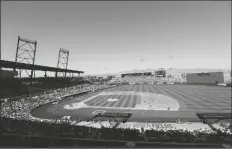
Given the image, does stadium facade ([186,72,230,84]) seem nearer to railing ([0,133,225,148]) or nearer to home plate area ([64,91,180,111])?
home plate area ([64,91,180,111])

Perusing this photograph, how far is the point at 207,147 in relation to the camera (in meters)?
7.91

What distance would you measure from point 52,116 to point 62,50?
124 ft

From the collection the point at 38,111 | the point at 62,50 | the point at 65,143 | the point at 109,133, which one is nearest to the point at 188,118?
the point at 109,133

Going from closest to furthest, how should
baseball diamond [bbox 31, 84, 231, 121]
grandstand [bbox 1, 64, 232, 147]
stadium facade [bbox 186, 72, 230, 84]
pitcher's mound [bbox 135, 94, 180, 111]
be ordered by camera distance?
1. grandstand [bbox 1, 64, 232, 147]
2. baseball diamond [bbox 31, 84, 231, 121]
3. pitcher's mound [bbox 135, 94, 180, 111]
4. stadium facade [bbox 186, 72, 230, 84]

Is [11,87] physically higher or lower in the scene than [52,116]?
higher

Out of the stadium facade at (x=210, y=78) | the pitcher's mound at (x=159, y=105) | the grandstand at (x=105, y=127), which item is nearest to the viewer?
the grandstand at (x=105, y=127)

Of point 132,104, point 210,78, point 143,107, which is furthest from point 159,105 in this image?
point 210,78

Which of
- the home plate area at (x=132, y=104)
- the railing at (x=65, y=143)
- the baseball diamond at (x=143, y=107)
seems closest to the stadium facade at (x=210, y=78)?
the baseball diamond at (x=143, y=107)

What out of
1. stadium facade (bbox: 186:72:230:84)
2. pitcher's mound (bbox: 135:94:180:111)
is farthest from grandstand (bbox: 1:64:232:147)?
stadium facade (bbox: 186:72:230:84)

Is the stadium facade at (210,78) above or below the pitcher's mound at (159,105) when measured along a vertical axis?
above

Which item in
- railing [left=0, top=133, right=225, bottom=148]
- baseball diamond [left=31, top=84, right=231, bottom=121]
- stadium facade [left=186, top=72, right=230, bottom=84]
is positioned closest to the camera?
railing [left=0, top=133, right=225, bottom=148]

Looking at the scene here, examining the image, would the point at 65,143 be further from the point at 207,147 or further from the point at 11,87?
the point at 11,87

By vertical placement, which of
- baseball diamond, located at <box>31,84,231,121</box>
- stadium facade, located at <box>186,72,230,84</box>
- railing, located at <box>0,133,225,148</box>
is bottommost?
baseball diamond, located at <box>31,84,231,121</box>

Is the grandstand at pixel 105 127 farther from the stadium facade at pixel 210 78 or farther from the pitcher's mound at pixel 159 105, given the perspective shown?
the stadium facade at pixel 210 78
